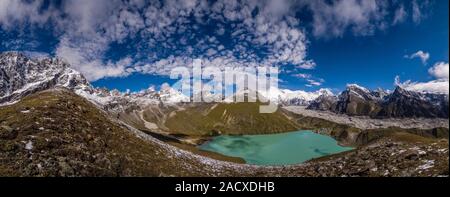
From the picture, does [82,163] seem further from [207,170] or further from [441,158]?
[441,158]

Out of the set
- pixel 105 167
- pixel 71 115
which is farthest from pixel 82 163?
pixel 71 115

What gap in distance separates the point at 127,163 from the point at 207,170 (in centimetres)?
918

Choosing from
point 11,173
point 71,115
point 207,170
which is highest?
point 71,115

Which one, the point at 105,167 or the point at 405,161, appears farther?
the point at 405,161
